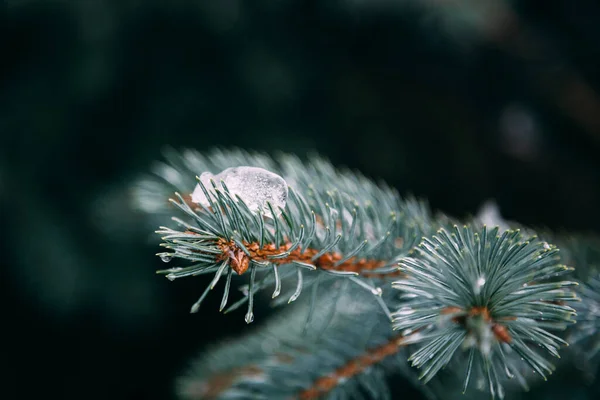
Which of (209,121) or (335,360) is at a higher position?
(209,121)

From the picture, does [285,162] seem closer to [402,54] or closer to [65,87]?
[65,87]

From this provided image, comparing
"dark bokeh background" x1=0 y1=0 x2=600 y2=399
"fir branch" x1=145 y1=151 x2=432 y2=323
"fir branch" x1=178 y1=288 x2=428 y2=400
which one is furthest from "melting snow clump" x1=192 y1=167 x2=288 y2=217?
"dark bokeh background" x1=0 y1=0 x2=600 y2=399

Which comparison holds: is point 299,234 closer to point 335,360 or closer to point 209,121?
point 335,360

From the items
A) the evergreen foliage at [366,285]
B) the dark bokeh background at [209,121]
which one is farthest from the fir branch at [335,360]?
the dark bokeh background at [209,121]

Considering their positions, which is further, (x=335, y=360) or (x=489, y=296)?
(x=335, y=360)

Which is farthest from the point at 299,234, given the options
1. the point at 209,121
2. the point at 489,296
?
the point at 209,121

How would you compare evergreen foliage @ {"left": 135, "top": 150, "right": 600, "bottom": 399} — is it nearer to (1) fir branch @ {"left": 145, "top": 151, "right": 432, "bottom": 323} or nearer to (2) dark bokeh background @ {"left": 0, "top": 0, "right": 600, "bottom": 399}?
(1) fir branch @ {"left": 145, "top": 151, "right": 432, "bottom": 323}

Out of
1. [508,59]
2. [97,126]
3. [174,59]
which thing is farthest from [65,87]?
[508,59]
